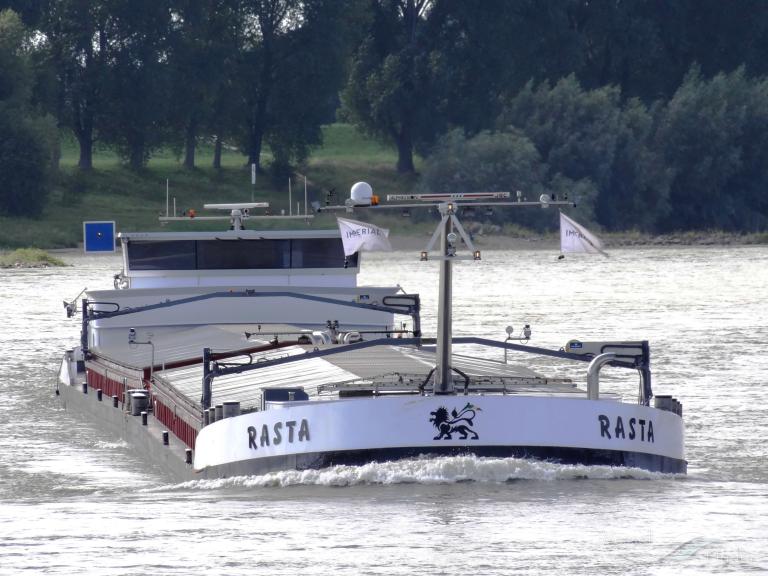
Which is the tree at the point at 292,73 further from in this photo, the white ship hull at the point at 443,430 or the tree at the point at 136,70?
the white ship hull at the point at 443,430

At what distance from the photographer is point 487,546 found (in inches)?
821

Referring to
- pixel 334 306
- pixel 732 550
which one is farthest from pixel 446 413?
pixel 334 306

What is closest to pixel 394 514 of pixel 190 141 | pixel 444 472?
pixel 444 472

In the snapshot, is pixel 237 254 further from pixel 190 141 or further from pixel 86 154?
pixel 190 141

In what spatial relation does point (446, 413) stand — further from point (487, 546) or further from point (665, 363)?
point (665, 363)

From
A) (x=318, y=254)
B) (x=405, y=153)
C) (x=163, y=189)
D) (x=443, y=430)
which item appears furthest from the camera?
(x=405, y=153)

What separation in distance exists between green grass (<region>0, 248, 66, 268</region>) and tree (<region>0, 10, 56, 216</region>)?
5525mm

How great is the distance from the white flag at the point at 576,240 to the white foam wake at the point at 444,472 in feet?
11.4

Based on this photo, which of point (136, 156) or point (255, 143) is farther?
point (255, 143)

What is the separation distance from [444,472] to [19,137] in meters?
75.5

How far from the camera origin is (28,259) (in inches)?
3593

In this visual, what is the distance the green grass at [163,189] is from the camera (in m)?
98.0

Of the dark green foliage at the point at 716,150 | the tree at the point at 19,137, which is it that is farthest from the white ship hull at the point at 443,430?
the dark green foliage at the point at 716,150

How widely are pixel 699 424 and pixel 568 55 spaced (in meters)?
94.5
